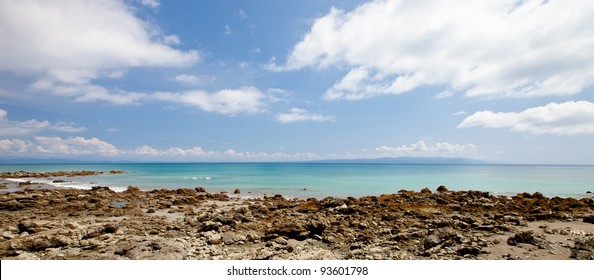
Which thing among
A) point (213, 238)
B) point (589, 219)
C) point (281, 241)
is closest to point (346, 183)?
point (589, 219)

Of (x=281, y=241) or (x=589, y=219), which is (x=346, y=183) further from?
(x=281, y=241)

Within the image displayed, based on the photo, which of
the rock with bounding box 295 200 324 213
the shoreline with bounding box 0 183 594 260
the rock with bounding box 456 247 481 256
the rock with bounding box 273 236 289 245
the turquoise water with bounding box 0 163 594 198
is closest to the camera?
the rock with bounding box 456 247 481 256

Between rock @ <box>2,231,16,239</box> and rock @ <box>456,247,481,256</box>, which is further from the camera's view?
rock @ <box>2,231,16,239</box>

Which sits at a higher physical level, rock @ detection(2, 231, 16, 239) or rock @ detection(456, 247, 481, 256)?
rock @ detection(456, 247, 481, 256)

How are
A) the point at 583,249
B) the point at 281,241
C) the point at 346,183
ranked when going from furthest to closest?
1. the point at 346,183
2. the point at 281,241
3. the point at 583,249

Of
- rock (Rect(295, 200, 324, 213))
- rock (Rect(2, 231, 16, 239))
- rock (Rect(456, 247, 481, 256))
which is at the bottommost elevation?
rock (Rect(295, 200, 324, 213))

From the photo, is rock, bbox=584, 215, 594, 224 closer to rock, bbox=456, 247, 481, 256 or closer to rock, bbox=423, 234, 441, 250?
rock, bbox=456, 247, 481, 256

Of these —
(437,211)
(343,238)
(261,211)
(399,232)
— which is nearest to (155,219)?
(261,211)

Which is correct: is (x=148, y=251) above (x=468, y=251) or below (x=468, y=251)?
above

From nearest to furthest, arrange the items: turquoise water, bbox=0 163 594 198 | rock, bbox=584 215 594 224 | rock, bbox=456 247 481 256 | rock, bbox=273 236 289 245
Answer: rock, bbox=456 247 481 256 → rock, bbox=273 236 289 245 → rock, bbox=584 215 594 224 → turquoise water, bbox=0 163 594 198

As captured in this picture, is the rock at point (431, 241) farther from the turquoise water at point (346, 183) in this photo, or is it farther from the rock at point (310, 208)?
the turquoise water at point (346, 183)

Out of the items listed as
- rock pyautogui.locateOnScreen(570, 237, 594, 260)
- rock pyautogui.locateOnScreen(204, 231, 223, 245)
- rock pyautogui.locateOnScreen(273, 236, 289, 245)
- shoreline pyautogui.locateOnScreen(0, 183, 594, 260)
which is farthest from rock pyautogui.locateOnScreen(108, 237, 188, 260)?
rock pyautogui.locateOnScreen(570, 237, 594, 260)

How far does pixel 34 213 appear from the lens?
53.9 ft
